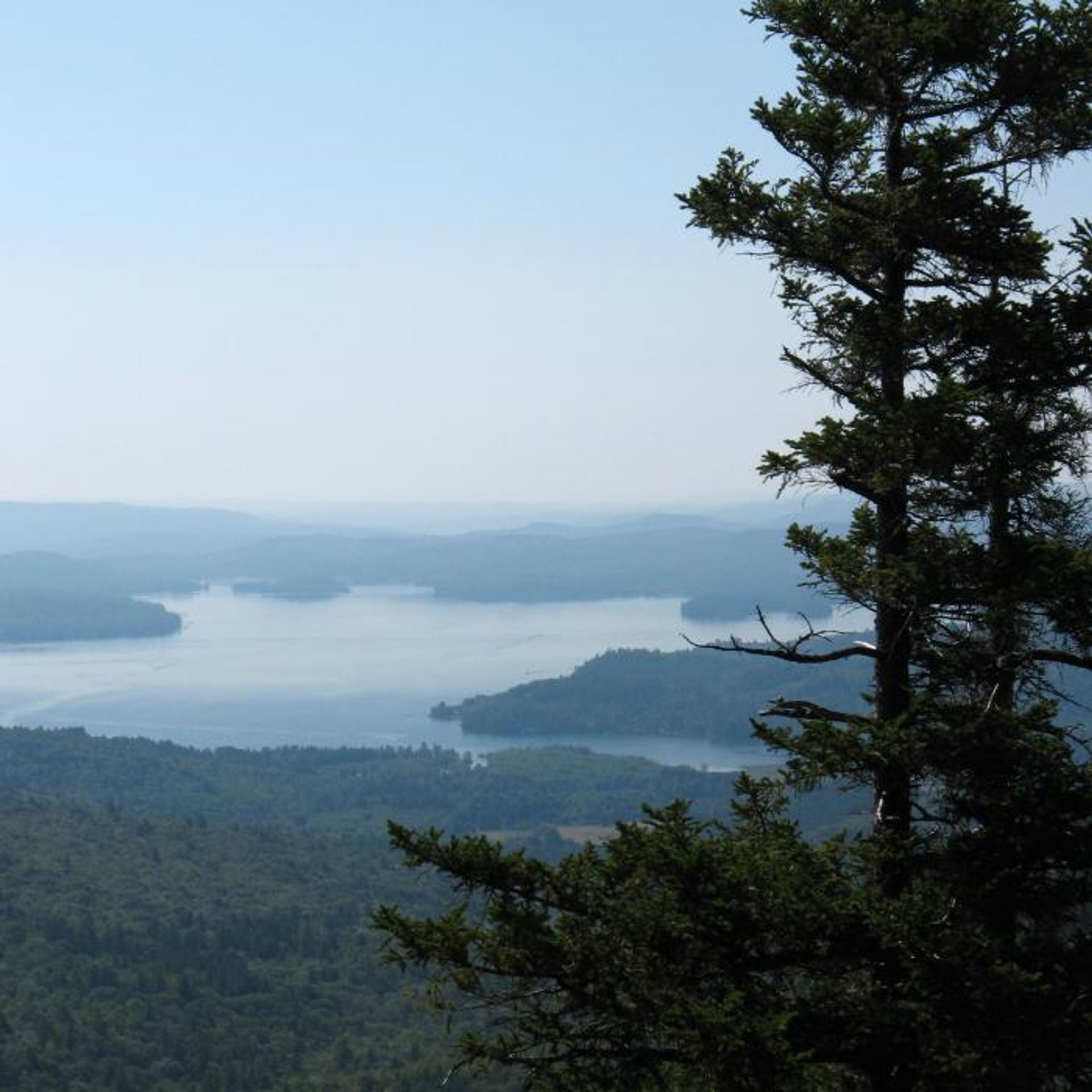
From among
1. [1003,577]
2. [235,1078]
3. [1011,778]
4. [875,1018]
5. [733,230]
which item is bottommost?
[235,1078]

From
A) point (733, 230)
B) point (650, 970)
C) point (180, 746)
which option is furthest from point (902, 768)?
point (180, 746)

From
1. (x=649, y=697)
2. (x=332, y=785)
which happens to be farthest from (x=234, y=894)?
(x=649, y=697)

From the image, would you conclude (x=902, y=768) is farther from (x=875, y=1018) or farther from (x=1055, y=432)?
(x=1055, y=432)

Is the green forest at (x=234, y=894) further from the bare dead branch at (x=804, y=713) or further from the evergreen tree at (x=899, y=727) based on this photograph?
the bare dead branch at (x=804, y=713)

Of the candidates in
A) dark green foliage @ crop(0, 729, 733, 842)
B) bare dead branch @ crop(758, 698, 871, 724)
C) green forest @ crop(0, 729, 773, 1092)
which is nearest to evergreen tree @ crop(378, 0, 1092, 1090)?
bare dead branch @ crop(758, 698, 871, 724)

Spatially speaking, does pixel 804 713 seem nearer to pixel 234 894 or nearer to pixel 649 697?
pixel 234 894
